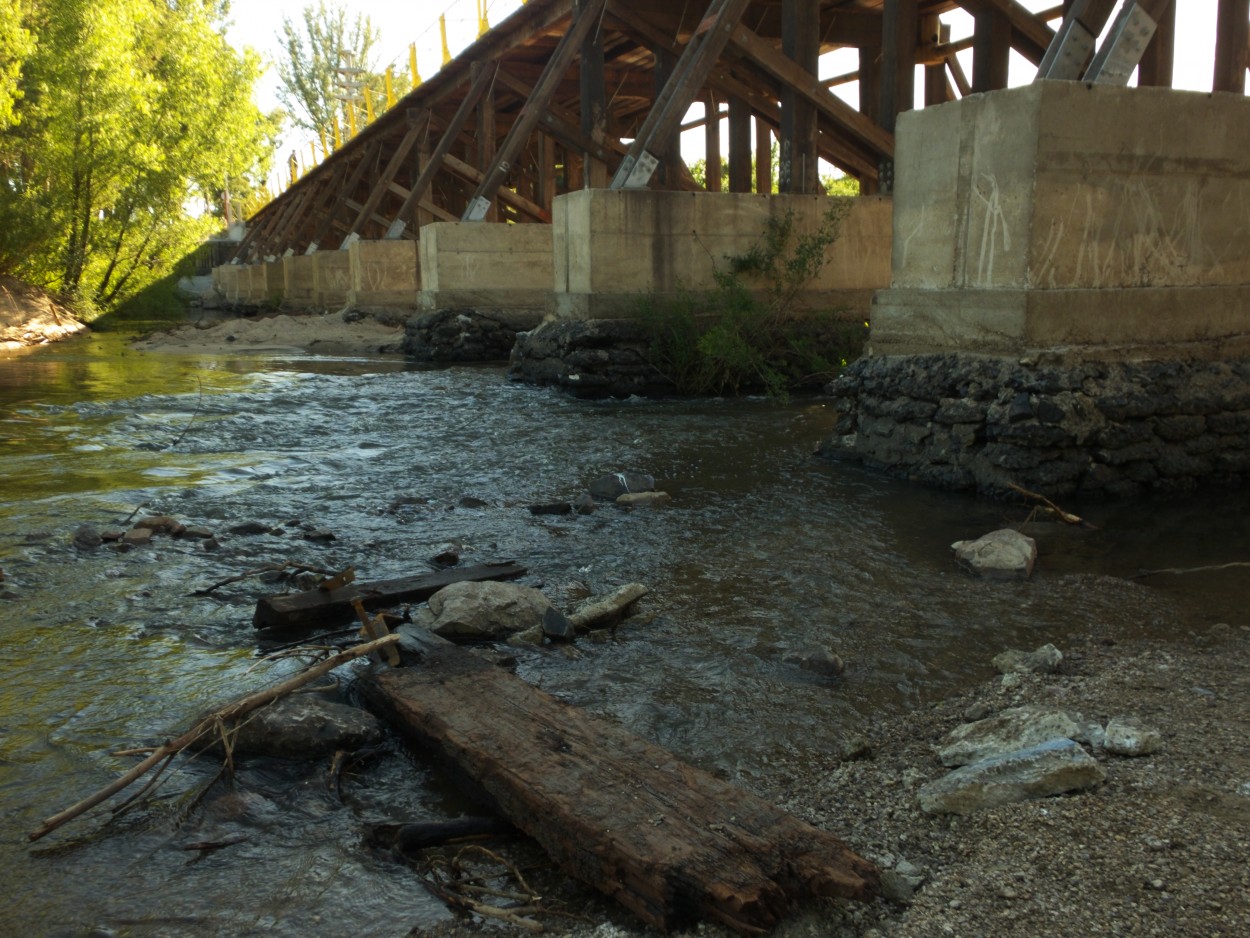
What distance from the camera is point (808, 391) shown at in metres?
11.8

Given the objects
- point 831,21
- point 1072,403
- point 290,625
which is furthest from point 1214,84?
point 290,625

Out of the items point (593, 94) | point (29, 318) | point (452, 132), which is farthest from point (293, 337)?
point (593, 94)

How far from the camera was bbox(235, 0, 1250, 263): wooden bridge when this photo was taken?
8.76 m

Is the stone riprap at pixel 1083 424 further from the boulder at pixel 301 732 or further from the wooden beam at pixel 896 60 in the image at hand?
the wooden beam at pixel 896 60

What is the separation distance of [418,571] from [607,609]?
1.22 meters

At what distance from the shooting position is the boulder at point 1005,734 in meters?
2.78

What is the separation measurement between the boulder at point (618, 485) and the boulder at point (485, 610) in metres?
2.30

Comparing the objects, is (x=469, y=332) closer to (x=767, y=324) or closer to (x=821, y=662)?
(x=767, y=324)

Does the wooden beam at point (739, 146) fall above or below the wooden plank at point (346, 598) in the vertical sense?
above

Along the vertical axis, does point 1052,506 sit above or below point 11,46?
below

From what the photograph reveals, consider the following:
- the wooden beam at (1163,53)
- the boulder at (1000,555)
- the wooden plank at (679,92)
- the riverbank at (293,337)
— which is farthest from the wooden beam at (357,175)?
the boulder at (1000,555)

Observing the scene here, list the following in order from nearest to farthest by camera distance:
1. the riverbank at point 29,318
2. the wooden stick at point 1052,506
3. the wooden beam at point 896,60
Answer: the wooden stick at point 1052,506, the wooden beam at point 896,60, the riverbank at point 29,318

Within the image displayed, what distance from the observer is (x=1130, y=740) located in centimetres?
273

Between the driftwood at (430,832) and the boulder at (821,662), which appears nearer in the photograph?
the driftwood at (430,832)
